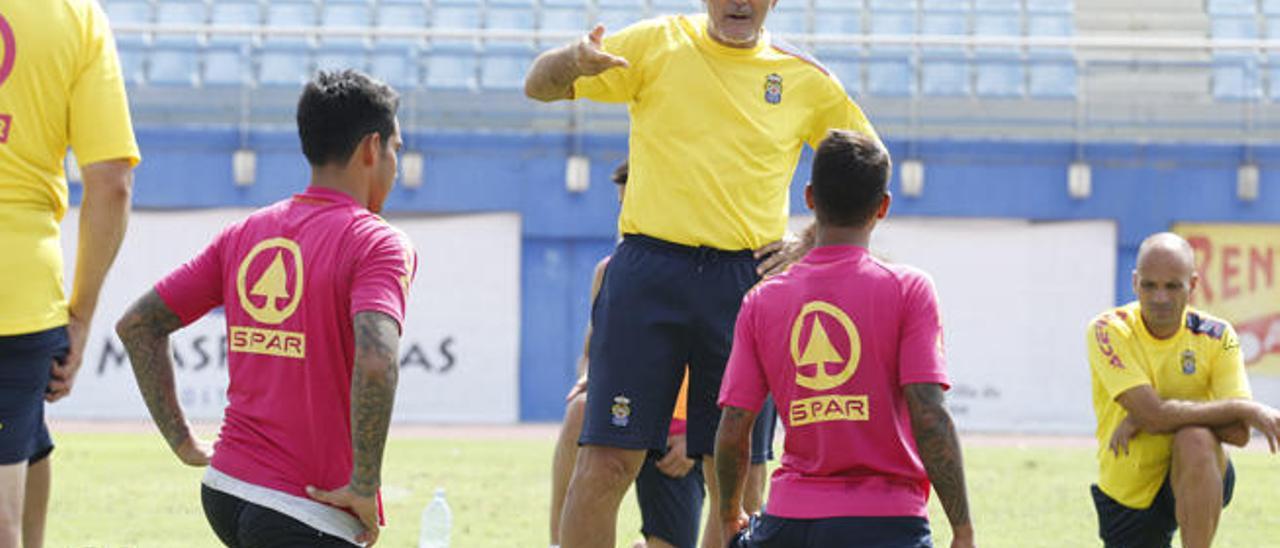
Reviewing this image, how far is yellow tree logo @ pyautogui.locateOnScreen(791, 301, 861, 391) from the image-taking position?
15.5 feet

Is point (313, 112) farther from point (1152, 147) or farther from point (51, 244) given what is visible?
point (1152, 147)

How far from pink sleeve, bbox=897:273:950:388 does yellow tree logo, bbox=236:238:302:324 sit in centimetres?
151

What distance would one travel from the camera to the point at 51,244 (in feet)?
15.3

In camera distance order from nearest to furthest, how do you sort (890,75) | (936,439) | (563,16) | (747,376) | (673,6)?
(936,439), (747,376), (890,75), (673,6), (563,16)

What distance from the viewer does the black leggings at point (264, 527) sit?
4.30 m

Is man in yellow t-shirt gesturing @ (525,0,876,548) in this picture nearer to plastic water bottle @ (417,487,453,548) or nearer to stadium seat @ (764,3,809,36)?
plastic water bottle @ (417,487,453,548)

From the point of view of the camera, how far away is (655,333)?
229 inches

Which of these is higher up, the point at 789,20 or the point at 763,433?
the point at 789,20

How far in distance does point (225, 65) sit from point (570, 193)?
16.3 feet

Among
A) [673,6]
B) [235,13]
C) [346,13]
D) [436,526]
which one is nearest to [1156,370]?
[436,526]

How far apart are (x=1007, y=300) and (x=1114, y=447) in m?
17.3

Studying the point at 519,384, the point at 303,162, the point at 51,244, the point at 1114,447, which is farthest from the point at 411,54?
the point at 51,244

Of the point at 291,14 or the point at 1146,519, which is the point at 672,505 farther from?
the point at 291,14

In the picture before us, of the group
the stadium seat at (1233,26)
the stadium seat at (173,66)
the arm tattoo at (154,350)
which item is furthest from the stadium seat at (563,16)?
the arm tattoo at (154,350)
